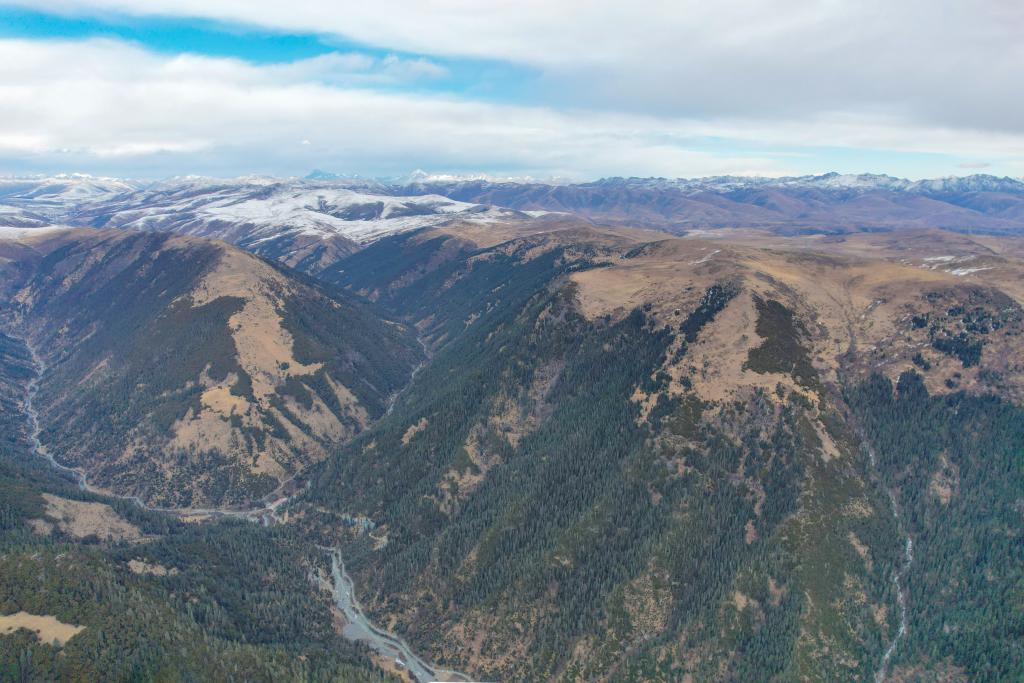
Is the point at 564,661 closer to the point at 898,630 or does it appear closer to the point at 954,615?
the point at 898,630

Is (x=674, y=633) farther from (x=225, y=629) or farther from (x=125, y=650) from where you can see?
(x=125, y=650)

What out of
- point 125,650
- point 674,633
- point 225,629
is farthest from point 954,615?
point 125,650

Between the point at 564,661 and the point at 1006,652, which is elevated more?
the point at 1006,652

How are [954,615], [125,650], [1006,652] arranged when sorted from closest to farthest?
[125,650] < [1006,652] < [954,615]

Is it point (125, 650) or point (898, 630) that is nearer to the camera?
point (125, 650)

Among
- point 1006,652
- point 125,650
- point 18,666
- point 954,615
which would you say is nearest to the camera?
point 18,666

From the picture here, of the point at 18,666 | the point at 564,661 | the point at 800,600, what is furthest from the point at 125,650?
the point at 800,600

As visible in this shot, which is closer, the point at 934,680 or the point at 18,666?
the point at 18,666

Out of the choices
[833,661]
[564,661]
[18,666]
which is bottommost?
[564,661]

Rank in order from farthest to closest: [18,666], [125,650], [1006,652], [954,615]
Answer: [954,615]
[1006,652]
[125,650]
[18,666]
